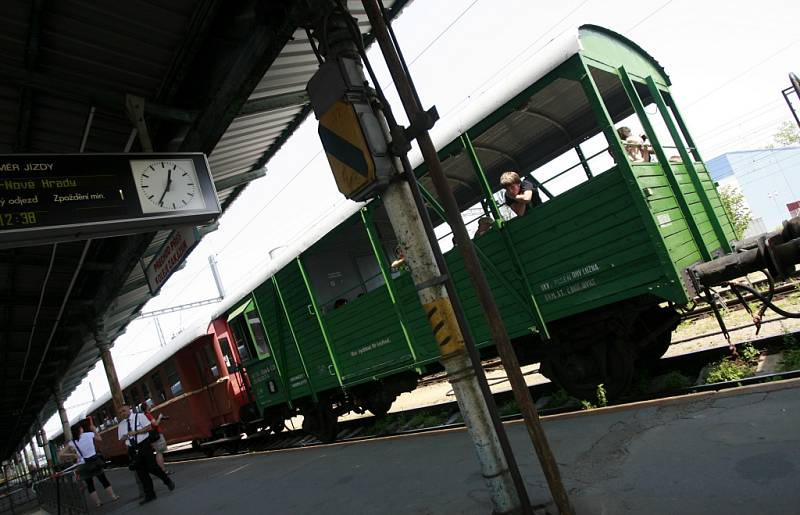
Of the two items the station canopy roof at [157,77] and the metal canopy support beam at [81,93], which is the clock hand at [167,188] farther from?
the metal canopy support beam at [81,93]

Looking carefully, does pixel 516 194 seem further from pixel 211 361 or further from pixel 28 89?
pixel 211 361

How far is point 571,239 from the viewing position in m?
5.08

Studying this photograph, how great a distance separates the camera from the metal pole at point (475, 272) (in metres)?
2.98

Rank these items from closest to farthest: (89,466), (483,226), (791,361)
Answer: (791,361) → (483,226) → (89,466)

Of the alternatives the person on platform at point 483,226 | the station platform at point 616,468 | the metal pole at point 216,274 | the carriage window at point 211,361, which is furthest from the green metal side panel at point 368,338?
the metal pole at point 216,274

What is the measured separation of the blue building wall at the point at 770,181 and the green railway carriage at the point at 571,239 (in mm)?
58470

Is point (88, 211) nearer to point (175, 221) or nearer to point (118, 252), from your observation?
point (175, 221)

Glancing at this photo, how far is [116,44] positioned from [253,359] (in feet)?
23.1

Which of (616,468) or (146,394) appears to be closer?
(616,468)

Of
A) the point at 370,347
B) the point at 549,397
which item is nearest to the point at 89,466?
the point at 370,347

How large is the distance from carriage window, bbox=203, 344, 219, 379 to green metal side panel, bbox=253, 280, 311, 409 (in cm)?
256

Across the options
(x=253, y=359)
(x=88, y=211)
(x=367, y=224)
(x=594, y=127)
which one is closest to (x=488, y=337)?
(x=367, y=224)

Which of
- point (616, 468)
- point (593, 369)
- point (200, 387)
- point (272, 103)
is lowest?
point (616, 468)

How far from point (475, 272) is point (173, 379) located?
1216 centimetres
